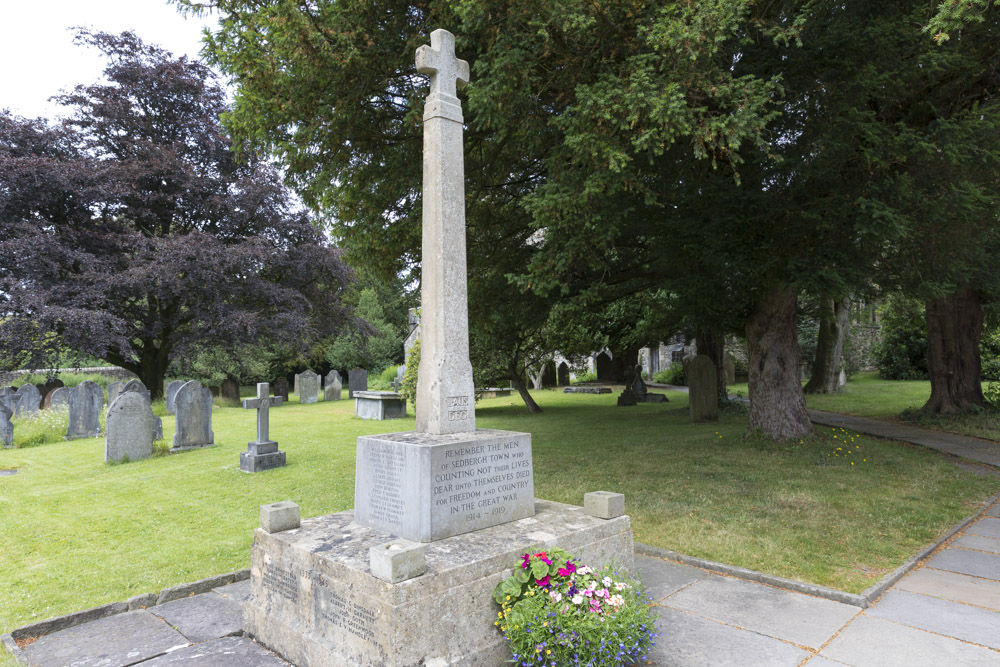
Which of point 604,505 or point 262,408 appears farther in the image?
point 262,408

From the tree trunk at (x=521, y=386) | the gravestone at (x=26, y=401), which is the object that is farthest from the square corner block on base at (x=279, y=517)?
the gravestone at (x=26, y=401)

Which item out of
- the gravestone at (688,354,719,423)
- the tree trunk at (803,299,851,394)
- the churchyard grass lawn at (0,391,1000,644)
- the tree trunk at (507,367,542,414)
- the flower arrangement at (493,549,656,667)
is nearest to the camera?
the flower arrangement at (493,549,656,667)

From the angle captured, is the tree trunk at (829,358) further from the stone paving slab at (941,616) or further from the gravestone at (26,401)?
the gravestone at (26,401)

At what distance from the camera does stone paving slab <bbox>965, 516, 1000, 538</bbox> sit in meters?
5.83

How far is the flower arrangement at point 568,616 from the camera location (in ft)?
10.0

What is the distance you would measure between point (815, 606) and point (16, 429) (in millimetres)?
16991

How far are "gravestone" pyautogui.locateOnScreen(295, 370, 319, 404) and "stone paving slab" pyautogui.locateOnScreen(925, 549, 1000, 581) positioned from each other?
916 inches

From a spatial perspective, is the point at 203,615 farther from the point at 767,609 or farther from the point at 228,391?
the point at 228,391

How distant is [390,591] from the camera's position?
303 cm

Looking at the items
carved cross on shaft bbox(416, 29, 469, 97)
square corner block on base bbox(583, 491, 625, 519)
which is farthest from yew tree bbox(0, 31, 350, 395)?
square corner block on base bbox(583, 491, 625, 519)

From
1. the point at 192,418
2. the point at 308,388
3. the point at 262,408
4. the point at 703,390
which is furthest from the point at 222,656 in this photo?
the point at 308,388

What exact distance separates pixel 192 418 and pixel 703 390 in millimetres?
11765

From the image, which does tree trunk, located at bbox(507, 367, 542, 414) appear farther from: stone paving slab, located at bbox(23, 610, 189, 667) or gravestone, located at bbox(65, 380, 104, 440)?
stone paving slab, located at bbox(23, 610, 189, 667)

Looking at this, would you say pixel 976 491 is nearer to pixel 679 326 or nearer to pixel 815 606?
pixel 815 606
